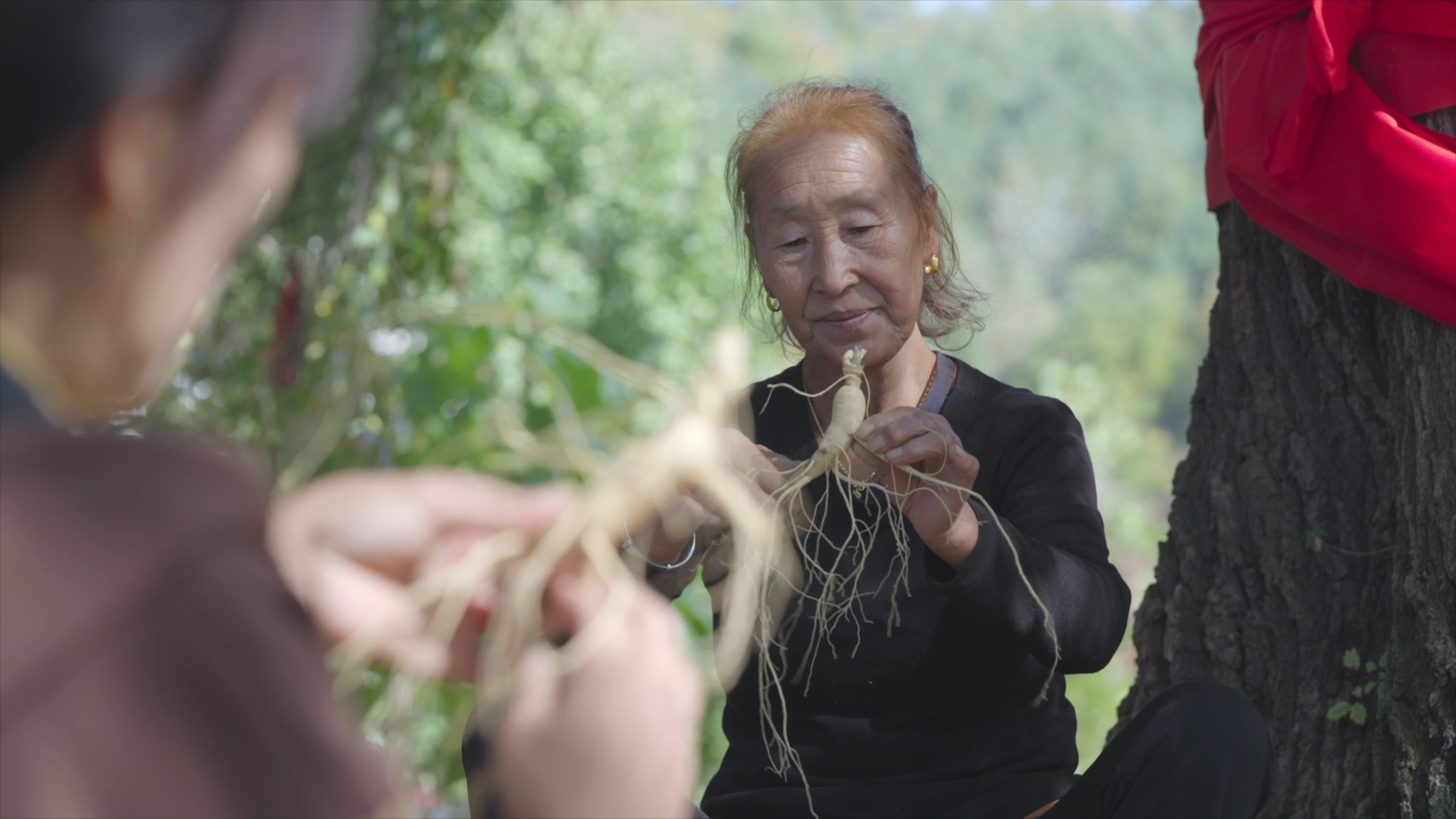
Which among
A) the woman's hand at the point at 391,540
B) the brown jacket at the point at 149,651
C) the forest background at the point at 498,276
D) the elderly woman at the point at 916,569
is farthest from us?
the forest background at the point at 498,276

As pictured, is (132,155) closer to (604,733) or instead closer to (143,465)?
(143,465)

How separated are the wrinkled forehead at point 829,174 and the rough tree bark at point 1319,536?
0.79 meters

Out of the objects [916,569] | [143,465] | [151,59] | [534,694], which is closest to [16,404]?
[143,465]

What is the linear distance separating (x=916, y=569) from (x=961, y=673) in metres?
0.17

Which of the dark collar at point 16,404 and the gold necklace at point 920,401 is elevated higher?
the gold necklace at point 920,401

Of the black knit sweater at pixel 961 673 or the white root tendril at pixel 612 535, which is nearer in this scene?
the white root tendril at pixel 612 535

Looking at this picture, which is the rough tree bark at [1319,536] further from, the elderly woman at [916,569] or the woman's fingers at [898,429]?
the woman's fingers at [898,429]

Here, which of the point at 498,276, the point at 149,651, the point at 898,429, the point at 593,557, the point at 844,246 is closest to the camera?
the point at 149,651

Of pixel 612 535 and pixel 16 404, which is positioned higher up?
pixel 612 535

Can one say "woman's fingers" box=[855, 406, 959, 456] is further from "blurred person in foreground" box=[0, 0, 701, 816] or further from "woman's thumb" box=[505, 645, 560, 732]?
"blurred person in foreground" box=[0, 0, 701, 816]

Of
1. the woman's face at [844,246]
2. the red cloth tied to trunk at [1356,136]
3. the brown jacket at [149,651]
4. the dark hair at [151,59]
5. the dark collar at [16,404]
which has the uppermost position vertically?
the red cloth tied to trunk at [1356,136]

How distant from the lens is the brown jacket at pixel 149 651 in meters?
0.74

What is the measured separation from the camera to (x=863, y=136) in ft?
7.20

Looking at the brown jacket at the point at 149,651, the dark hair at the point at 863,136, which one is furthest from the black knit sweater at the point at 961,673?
the brown jacket at the point at 149,651
